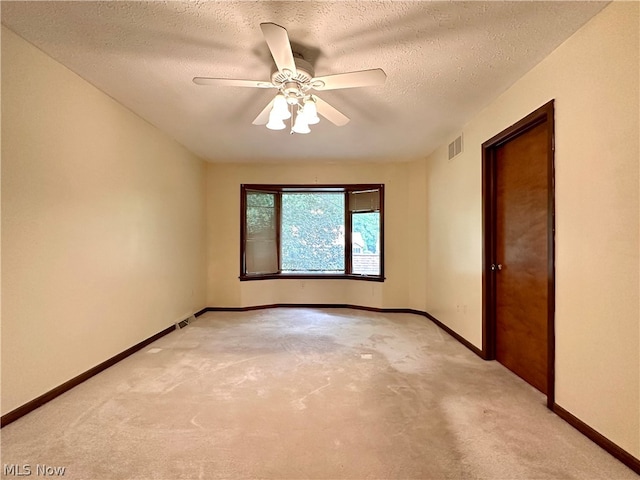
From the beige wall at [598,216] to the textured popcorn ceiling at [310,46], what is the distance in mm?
220

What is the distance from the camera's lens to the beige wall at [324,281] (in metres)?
5.16

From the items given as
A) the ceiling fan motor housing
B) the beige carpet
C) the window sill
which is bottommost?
the beige carpet

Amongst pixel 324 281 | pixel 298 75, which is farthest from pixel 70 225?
pixel 324 281

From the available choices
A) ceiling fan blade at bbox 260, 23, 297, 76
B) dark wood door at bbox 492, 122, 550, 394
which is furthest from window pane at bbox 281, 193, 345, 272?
ceiling fan blade at bbox 260, 23, 297, 76

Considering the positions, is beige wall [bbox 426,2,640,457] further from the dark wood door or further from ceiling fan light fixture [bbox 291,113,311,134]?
ceiling fan light fixture [bbox 291,113,311,134]

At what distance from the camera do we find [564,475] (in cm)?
157

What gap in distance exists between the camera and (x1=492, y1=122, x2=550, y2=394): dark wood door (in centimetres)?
245

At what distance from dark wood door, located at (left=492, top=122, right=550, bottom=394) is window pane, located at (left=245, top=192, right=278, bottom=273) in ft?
11.7

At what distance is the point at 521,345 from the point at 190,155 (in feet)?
15.3

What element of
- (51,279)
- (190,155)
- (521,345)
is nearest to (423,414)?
(521,345)

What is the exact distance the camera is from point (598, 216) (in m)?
1.84

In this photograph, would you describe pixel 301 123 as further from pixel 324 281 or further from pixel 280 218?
pixel 324 281

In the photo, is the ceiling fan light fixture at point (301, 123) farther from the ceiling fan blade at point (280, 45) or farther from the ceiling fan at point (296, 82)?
the ceiling fan blade at point (280, 45)

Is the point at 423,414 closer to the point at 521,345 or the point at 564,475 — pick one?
the point at 564,475
